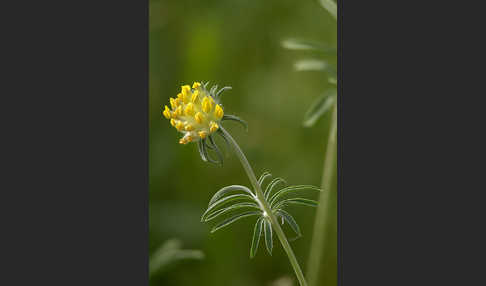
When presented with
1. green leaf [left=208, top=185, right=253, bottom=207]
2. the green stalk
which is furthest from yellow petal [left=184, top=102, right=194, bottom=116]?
the green stalk

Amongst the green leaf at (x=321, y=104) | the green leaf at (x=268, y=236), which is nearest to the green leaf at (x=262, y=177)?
the green leaf at (x=268, y=236)

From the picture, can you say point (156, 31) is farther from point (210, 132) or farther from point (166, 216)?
point (210, 132)

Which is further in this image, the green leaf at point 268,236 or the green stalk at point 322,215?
the green stalk at point 322,215

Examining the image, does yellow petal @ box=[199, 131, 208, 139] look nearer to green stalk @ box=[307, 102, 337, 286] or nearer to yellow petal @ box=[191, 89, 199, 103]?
yellow petal @ box=[191, 89, 199, 103]

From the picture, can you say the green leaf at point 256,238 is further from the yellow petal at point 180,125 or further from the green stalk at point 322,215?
the green stalk at point 322,215

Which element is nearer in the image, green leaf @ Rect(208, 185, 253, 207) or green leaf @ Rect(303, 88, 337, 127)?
green leaf @ Rect(208, 185, 253, 207)

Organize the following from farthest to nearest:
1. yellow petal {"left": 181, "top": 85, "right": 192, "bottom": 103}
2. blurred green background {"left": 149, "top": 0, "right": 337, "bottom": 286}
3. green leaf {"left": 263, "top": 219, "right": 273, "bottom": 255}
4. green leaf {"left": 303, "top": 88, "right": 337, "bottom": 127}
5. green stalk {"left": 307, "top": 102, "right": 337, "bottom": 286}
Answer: green leaf {"left": 303, "top": 88, "right": 337, "bottom": 127} < blurred green background {"left": 149, "top": 0, "right": 337, "bottom": 286} < green stalk {"left": 307, "top": 102, "right": 337, "bottom": 286} < yellow petal {"left": 181, "top": 85, "right": 192, "bottom": 103} < green leaf {"left": 263, "top": 219, "right": 273, "bottom": 255}

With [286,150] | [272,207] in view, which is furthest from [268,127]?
[272,207]
